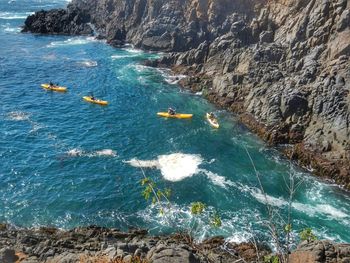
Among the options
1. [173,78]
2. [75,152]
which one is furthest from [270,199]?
[173,78]

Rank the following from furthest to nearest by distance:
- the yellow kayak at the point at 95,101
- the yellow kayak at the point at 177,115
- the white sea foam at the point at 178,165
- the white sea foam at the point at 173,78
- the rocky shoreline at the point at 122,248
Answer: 1. the white sea foam at the point at 173,78
2. the yellow kayak at the point at 95,101
3. the yellow kayak at the point at 177,115
4. the white sea foam at the point at 178,165
5. the rocky shoreline at the point at 122,248

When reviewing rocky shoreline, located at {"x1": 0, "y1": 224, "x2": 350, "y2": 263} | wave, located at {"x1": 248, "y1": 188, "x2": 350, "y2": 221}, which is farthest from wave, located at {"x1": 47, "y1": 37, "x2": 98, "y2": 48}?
wave, located at {"x1": 248, "y1": 188, "x2": 350, "y2": 221}

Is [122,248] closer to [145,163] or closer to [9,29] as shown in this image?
[145,163]

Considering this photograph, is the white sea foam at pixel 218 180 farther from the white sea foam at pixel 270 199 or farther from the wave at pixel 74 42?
the wave at pixel 74 42

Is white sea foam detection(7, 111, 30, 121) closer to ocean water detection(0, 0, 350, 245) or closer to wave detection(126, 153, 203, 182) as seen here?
ocean water detection(0, 0, 350, 245)

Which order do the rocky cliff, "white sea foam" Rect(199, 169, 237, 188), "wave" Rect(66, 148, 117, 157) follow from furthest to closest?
the rocky cliff, "wave" Rect(66, 148, 117, 157), "white sea foam" Rect(199, 169, 237, 188)

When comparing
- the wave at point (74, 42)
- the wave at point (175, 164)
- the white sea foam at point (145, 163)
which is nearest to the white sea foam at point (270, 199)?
the wave at point (175, 164)

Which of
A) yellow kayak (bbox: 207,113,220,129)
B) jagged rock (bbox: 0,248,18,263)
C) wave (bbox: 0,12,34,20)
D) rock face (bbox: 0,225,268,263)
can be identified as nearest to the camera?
rock face (bbox: 0,225,268,263)

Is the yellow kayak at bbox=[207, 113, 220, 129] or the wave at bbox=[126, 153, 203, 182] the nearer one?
the wave at bbox=[126, 153, 203, 182]
